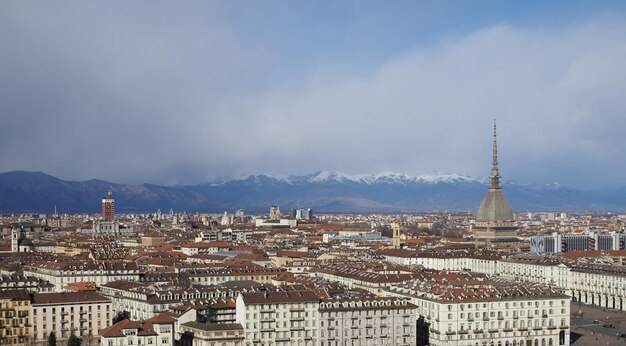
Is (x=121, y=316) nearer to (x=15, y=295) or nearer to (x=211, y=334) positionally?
(x=15, y=295)

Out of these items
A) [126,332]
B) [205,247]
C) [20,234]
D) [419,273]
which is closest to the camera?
[126,332]

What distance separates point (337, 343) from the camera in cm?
7006

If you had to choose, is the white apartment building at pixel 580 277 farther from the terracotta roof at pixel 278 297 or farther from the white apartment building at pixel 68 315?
the white apartment building at pixel 68 315

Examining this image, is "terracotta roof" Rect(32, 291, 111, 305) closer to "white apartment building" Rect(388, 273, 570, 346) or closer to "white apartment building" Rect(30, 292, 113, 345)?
"white apartment building" Rect(30, 292, 113, 345)

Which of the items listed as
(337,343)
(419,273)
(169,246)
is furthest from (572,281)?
(169,246)

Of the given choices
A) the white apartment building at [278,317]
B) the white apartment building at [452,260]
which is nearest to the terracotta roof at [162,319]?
the white apartment building at [278,317]

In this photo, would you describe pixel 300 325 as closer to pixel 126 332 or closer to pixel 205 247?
pixel 126 332

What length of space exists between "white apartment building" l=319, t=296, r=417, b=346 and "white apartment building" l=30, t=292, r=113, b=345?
20162 mm

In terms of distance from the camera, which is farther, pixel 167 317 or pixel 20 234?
pixel 20 234

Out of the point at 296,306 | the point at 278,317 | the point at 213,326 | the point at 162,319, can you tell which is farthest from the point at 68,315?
the point at 296,306

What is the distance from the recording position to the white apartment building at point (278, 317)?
225 ft

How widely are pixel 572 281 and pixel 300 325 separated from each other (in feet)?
165

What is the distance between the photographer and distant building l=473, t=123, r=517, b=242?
6540 inches

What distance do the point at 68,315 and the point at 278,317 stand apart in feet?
64.5
